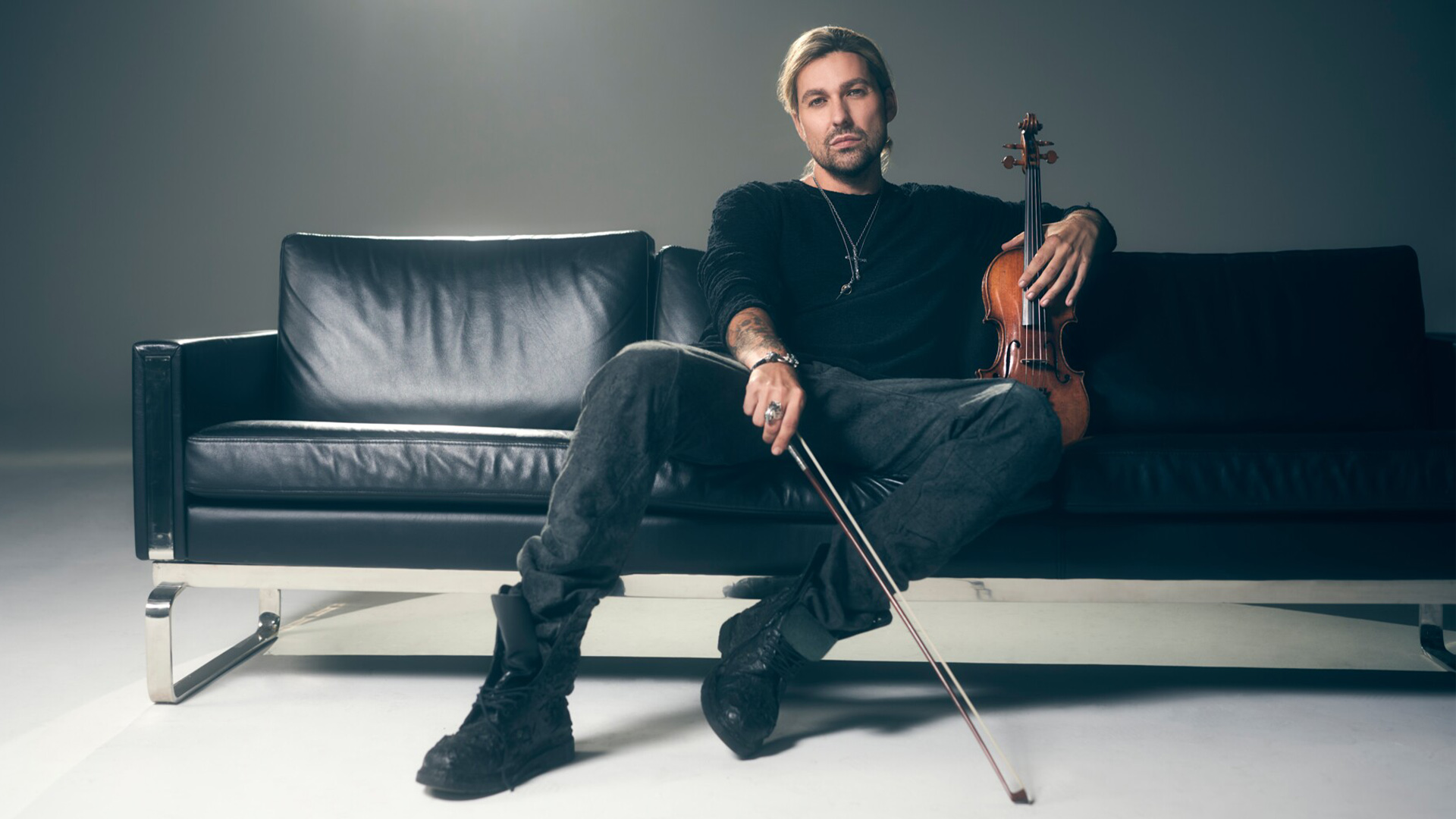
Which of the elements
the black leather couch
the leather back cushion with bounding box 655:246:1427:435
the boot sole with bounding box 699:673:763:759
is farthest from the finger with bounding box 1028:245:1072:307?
the boot sole with bounding box 699:673:763:759

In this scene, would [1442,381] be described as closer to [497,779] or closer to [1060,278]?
[1060,278]

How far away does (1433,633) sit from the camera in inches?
88.7

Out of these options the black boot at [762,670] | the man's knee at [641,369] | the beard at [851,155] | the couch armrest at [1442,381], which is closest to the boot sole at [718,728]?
the black boot at [762,670]

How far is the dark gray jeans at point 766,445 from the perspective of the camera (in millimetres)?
1617

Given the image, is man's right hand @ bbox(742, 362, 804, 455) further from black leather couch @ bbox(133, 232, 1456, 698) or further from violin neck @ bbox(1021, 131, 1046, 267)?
violin neck @ bbox(1021, 131, 1046, 267)

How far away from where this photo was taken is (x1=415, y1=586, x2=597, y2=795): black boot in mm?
1549

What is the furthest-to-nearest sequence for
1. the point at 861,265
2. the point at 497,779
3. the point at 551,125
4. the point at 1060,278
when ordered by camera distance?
the point at 551,125 < the point at 861,265 < the point at 1060,278 < the point at 497,779

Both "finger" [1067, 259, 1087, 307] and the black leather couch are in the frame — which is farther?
"finger" [1067, 259, 1087, 307]

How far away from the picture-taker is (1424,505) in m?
1.88

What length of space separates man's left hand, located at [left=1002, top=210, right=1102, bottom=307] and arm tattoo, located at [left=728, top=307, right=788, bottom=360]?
479 mm

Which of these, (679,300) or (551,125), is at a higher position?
(551,125)

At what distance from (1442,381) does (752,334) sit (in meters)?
1.54

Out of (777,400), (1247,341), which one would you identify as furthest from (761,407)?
(1247,341)

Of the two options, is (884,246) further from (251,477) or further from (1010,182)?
(1010,182)
